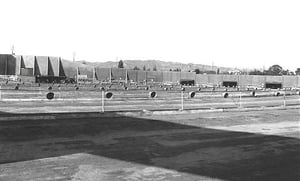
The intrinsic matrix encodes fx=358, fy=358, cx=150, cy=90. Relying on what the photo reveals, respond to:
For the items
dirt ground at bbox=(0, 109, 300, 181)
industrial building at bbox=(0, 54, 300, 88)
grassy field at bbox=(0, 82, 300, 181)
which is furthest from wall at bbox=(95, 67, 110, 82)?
dirt ground at bbox=(0, 109, 300, 181)

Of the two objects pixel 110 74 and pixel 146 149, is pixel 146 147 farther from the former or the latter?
pixel 110 74

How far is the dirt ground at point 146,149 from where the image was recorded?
7.18m

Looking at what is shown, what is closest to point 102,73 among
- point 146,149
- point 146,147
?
point 146,147

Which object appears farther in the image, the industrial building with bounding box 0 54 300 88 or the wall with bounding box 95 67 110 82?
the wall with bounding box 95 67 110 82

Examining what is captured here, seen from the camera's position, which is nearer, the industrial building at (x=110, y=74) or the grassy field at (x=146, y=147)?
the grassy field at (x=146, y=147)

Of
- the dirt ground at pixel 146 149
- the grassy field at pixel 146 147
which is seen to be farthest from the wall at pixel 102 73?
the dirt ground at pixel 146 149

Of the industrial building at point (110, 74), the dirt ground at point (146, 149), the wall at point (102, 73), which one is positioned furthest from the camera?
A: the wall at point (102, 73)

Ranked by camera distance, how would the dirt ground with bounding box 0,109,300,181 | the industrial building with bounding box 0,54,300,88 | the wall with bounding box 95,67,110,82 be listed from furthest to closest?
the wall with bounding box 95,67,110,82 < the industrial building with bounding box 0,54,300,88 < the dirt ground with bounding box 0,109,300,181

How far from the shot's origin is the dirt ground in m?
7.18

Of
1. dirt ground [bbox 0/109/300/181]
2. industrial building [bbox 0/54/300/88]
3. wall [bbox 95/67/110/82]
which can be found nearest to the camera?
dirt ground [bbox 0/109/300/181]

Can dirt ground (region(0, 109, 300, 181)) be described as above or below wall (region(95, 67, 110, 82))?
below

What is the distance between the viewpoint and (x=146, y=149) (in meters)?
9.56

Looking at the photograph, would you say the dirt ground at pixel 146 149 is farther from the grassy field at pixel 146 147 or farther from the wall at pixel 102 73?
the wall at pixel 102 73

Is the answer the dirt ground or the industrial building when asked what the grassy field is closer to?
the dirt ground
